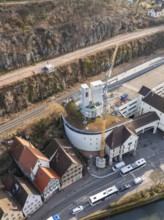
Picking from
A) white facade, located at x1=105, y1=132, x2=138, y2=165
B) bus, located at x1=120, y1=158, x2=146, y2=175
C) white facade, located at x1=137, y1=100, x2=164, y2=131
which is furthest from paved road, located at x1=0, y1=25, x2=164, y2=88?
bus, located at x1=120, y1=158, x2=146, y2=175

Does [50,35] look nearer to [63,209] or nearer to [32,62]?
[32,62]

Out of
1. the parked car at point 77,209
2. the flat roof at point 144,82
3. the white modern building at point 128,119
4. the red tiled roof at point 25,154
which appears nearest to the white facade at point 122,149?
the white modern building at point 128,119

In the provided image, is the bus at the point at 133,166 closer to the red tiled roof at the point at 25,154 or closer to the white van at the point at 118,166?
the white van at the point at 118,166

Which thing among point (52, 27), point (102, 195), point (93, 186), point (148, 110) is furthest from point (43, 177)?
point (52, 27)

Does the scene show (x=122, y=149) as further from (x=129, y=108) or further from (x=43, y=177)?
(x=43, y=177)

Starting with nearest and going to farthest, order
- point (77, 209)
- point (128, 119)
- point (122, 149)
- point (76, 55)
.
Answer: point (77, 209) → point (122, 149) → point (128, 119) → point (76, 55)

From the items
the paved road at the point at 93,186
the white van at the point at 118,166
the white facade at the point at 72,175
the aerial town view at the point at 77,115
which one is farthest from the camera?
the white van at the point at 118,166
